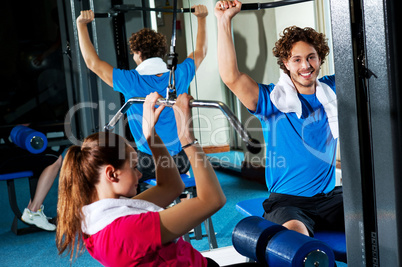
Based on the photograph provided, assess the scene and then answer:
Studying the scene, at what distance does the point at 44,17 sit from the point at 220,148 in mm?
2358

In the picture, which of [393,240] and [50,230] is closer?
[393,240]

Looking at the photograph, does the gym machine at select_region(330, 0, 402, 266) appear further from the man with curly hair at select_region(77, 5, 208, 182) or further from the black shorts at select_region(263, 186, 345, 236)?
the man with curly hair at select_region(77, 5, 208, 182)

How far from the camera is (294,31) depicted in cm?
211

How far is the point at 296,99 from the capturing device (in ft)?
6.66

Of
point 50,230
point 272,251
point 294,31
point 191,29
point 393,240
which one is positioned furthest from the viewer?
point 50,230

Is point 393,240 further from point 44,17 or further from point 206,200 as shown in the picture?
point 44,17

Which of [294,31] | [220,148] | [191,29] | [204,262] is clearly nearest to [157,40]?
[191,29]

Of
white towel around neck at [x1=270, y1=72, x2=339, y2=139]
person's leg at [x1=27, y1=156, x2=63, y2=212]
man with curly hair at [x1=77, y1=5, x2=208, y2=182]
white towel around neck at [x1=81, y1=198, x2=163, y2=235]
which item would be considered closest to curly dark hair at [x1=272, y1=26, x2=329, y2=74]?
white towel around neck at [x1=270, y1=72, x2=339, y2=139]

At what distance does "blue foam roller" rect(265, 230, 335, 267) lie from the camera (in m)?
1.29

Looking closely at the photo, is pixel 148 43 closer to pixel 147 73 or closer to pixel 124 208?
pixel 147 73

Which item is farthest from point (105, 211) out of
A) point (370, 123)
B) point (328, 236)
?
point (328, 236)

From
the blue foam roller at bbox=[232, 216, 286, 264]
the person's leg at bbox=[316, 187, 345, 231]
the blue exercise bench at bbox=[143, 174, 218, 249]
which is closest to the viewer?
the blue foam roller at bbox=[232, 216, 286, 264]

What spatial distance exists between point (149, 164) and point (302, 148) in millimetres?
1088

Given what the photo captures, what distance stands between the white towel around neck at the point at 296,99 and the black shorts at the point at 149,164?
980mm
